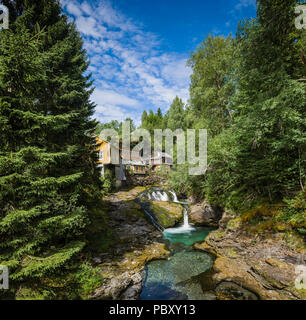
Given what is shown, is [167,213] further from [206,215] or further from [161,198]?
[161,198]

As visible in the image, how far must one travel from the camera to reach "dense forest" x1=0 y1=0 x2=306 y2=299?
4.31m

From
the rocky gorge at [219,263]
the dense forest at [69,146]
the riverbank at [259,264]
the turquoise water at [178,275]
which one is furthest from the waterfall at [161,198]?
the riverbank at [259,264]

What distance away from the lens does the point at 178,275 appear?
271 inches

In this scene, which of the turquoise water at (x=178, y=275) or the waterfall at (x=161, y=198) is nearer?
the turquoise water at (x=178, y=275)

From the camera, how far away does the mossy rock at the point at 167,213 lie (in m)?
13.6

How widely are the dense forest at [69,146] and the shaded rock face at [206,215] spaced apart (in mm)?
1734

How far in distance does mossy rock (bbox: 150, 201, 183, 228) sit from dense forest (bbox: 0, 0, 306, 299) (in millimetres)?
3942

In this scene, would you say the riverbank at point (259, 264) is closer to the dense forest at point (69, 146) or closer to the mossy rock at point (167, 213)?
the dense forest at point (69, 146)

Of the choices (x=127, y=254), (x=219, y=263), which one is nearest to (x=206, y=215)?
→ (x=219, y=263)

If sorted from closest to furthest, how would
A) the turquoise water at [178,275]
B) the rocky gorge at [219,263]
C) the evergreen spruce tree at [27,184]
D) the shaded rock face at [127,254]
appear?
the evergreen spruce tree at [27,184], the rocky gorge at [219,263], the shaded rock face at [127,254], the turquoise water at [178,275]

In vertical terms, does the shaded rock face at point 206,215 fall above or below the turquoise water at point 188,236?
above

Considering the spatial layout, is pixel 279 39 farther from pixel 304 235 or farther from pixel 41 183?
pixel 41 183

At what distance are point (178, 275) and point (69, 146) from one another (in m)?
7.40
